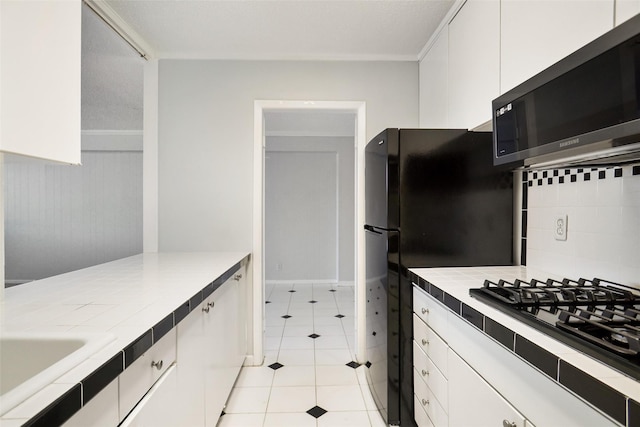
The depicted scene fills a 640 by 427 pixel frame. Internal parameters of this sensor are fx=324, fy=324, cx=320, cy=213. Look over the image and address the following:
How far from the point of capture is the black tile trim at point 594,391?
0.57 m

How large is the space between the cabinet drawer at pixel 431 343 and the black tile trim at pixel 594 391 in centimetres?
67

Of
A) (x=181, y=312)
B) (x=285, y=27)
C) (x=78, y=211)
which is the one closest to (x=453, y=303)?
(x=181, y=312)

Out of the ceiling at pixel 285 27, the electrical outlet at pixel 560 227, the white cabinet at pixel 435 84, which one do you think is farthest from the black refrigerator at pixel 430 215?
the ceiling at pixel 285 27

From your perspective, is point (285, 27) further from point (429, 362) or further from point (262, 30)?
point (429, 362)

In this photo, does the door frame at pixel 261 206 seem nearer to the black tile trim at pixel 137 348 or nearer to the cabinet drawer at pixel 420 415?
the cabinet drawer at pixel 420 415

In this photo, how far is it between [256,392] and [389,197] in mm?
1628

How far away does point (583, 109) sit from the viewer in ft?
2.94

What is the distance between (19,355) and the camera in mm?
879

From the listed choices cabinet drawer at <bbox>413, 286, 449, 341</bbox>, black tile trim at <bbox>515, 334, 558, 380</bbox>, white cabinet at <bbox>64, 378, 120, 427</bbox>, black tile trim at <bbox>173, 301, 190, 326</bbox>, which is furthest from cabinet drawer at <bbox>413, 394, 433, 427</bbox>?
→ white cabinet at <bbox>64, 378, 120, 427</bbox>

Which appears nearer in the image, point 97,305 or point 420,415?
point 97,305

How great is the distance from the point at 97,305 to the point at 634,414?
142 centimetres

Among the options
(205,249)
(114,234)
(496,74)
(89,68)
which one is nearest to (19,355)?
(205,249)

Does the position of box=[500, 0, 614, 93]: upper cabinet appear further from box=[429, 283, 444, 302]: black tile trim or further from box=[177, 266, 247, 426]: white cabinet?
box=[177, 266, 247, 426]: white cabinet

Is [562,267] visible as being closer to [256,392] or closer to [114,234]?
[256,392]
